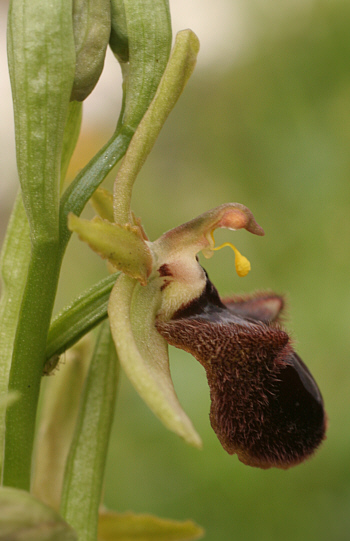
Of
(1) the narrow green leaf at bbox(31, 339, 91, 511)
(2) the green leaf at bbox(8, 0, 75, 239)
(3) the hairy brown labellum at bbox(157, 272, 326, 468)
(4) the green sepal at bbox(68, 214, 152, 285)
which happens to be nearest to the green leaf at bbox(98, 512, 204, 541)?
(1) the narrow green leaf at bbox(31, 339, 91, 511)

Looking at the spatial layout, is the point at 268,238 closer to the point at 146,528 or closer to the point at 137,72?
the point at 146,528

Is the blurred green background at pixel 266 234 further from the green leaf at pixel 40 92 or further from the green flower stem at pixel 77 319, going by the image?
the green leaf at pixel 40 92

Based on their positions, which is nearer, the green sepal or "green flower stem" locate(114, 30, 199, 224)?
the green sepal

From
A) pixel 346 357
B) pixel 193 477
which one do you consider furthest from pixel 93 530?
pixel 346 357

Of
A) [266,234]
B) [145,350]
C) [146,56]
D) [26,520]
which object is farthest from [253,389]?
[266,234]

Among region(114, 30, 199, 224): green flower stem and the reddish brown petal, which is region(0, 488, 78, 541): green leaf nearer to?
the reddish brown petal

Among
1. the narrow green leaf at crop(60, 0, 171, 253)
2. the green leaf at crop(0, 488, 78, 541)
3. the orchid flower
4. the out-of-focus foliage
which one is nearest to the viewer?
the green leaf at crop(0, 488, 78, 541)

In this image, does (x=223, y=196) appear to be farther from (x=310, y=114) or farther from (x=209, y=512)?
(x=209, y=512)
